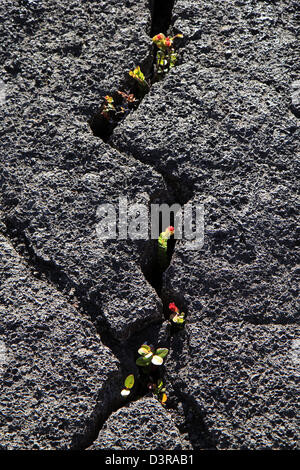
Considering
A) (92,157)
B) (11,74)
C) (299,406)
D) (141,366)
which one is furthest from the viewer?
(11,74)

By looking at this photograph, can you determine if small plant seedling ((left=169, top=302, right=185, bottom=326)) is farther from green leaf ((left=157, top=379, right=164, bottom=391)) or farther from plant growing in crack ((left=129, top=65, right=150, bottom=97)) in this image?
plant growing in crack ((left=129, top=65, right=150, bottom=97))

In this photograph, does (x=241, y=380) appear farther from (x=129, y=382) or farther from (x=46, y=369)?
(x=46, y=369)

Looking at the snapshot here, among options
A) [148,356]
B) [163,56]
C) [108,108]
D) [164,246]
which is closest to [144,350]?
[148,356]

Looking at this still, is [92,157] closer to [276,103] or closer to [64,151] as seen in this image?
[64,151]

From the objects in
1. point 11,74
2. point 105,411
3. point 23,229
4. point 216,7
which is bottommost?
point 105,411

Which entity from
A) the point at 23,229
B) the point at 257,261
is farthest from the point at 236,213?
the point at 23,229

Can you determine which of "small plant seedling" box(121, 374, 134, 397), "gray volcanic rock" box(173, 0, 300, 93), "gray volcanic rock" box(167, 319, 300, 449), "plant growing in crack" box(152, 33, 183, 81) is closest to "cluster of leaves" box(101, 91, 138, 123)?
"plant growing in crack" box(152, 33, 183, 81)
